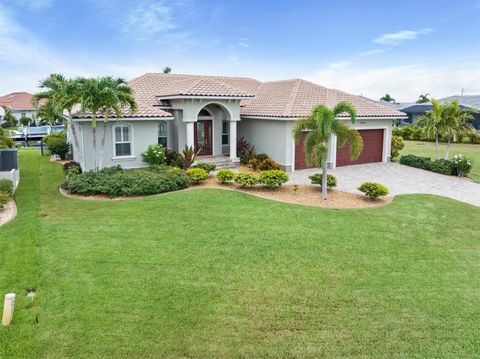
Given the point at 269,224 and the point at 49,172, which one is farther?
the point at 49,172

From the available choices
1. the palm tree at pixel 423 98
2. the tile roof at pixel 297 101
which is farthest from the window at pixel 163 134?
the palm tree at pixel 423 98

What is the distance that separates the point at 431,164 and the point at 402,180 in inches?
169

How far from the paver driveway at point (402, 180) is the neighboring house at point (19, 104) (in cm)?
6335

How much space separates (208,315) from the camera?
7.75 m

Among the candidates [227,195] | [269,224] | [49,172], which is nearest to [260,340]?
[269,224]

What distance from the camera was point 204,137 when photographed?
2508 centimetres

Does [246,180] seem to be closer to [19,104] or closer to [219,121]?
[219,121]

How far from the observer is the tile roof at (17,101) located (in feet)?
240

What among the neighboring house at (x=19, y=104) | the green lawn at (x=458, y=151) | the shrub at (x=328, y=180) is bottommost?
the shrub at (x=328, y=180)

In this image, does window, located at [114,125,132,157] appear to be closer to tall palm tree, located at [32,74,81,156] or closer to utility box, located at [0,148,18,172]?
tall palm tree, located at [32,74,81,156]

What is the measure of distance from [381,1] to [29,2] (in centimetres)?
1803

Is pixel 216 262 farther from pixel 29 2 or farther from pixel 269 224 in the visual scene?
pixel 29 2

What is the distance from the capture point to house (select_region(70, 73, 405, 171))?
21.0 m

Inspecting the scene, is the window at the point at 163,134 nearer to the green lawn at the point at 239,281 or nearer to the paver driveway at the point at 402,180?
the paver driveway at the point at 402,180
